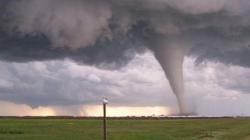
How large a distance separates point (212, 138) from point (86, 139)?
14909 millimetres

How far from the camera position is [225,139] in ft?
Answer: 184

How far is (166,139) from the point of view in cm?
5878

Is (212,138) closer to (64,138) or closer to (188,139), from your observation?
(188,139)

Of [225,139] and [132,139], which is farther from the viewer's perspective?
[132,139]

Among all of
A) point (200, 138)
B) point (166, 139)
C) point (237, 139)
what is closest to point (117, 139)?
point (166, 139)

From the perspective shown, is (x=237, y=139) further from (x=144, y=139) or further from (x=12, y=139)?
(x=12, y=139)

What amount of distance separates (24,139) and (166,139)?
16723mm

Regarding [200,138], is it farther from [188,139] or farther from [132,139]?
[132,139]

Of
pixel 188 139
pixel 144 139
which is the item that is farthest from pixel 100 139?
pixel 188 139

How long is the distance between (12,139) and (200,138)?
875 inches

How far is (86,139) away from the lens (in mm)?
57625

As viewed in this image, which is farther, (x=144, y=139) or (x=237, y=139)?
(x=144, y=139)

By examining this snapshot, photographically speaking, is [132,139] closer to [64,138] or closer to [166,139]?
[166,139]

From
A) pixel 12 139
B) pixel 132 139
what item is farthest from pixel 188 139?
pixel 12 139
